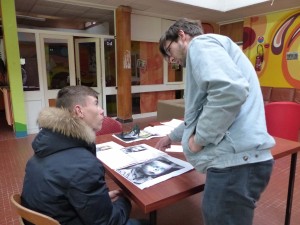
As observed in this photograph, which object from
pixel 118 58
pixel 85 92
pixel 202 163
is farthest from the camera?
pixel 118 58

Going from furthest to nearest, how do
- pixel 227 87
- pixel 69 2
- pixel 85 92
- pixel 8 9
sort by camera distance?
pixel 69 2
pixel 8 9
pixel 85 92
pixel 227 87

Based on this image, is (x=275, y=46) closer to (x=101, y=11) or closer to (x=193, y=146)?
(x=101, y=11)

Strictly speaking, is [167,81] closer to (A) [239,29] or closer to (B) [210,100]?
(A) [239,29]

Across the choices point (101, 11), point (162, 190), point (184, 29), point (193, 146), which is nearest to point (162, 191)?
point (162, 190)

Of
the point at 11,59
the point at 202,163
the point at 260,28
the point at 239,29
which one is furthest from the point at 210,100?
the point at 239,29

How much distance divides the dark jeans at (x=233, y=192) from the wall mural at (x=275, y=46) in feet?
18.1

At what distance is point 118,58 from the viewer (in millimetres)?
5512

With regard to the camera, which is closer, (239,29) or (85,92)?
(85,92)

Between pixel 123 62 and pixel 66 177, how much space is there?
15.6ft

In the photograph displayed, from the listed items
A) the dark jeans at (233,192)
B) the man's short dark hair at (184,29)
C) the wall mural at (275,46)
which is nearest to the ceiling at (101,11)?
the wall mural at (275,46)

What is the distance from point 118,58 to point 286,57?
399cm

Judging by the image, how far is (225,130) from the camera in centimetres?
91

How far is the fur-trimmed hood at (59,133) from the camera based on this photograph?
3.32 ft

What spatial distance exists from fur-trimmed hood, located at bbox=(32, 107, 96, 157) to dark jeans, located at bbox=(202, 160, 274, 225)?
56 cm
